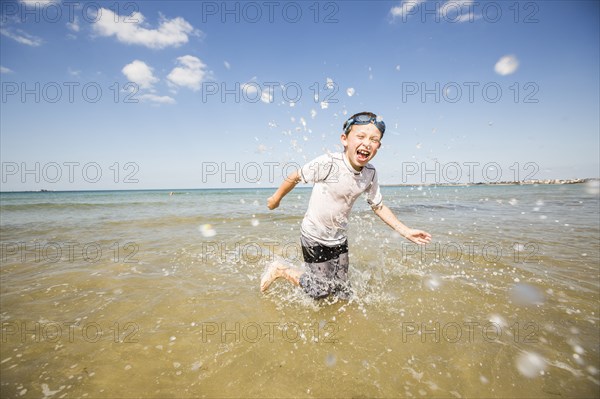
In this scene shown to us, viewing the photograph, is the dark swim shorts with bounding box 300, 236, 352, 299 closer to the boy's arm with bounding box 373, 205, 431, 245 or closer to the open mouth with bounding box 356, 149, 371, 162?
the boy's arm with bounding box 373, 205, 431, 245

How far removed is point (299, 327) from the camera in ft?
9.29

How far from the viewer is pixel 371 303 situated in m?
3.37

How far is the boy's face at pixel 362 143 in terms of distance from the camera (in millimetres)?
2891

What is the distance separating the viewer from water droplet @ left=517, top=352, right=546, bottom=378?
6.99 ft

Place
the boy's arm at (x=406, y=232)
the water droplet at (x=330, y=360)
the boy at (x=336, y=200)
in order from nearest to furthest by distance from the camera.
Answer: the water droplet at (x=330, y=360) < the boy at (x=336, y=200) < the boy's arm at (x=406, y=232)

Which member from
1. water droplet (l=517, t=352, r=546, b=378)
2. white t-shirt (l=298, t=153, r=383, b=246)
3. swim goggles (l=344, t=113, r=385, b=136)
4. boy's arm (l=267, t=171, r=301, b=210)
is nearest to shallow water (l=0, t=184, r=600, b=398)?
water droplet (l=517, t=352, r=546, b=378)

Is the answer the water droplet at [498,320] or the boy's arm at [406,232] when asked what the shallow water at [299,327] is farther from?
the boy's arm at [406,232]

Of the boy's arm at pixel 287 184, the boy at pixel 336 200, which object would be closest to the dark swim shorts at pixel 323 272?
the boy at pixel 336 200

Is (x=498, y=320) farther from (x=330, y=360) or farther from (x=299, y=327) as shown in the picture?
(x=299, y=327)

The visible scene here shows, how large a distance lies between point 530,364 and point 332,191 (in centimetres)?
235

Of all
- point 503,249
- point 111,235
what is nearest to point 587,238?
point 503,249

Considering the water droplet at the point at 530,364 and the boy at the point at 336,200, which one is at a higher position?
the boy at the point at 336,200

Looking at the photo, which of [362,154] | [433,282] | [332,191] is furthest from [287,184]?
[433,282]

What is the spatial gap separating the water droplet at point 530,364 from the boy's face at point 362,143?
230 centimetres
